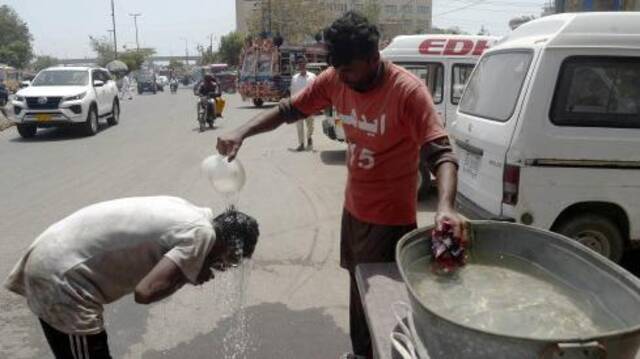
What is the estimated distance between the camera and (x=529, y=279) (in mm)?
2051

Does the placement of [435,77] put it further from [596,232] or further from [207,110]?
[207,110]

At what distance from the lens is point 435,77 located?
895 cm

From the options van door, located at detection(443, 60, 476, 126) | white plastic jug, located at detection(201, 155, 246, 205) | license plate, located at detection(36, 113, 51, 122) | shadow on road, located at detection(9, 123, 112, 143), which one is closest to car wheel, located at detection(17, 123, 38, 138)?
shadow on road, located at detection(9, 123, 112, 143)

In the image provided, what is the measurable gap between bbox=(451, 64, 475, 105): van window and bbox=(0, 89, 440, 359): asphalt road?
7.00 feet

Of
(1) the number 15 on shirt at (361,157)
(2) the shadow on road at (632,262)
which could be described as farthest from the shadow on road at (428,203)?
(1) the number 15 on shirt at (361,157)

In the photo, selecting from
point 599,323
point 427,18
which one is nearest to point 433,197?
point 599,323

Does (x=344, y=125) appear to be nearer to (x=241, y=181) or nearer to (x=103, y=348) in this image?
(x=241, y=181)

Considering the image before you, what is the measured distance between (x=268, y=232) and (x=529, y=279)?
4489 millimetres

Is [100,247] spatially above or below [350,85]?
below

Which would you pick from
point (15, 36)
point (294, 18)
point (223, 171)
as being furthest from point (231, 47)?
point (223, 171)

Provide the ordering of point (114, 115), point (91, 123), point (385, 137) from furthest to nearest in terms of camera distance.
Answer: point (114, 115)
point (91, 123)
point (385, 137)

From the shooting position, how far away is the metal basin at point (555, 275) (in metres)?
1.35

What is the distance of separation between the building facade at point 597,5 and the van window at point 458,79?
575 cm

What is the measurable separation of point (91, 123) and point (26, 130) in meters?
1.54
